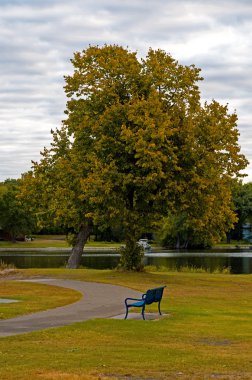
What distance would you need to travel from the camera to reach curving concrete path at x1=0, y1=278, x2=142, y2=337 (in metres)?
19.0

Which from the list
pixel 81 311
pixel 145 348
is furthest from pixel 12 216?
pixel 145 348

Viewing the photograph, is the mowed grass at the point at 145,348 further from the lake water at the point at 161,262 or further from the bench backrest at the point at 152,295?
the lake water at the point at 161,262

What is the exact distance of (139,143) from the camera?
36.4m

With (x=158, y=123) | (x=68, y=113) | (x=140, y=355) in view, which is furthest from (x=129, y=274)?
(x=140, y=355)

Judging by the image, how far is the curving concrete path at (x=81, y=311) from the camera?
62.4 feet

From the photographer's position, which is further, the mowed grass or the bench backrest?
the bench backrest

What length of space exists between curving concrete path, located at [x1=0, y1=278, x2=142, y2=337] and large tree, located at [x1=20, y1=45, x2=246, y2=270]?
778cm

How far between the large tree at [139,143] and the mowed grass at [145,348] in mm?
13400

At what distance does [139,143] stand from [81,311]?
15.3 meters

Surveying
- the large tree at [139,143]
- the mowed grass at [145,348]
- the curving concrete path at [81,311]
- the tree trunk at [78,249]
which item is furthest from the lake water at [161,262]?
the mowed grass at [145,348]

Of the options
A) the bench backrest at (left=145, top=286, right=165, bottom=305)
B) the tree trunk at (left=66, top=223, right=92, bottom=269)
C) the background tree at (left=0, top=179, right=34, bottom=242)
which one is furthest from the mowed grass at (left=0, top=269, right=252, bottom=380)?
the background tree at (left=0, top=179, right=34, bottom=242)

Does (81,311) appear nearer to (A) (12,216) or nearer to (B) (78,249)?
(B) (78,249)

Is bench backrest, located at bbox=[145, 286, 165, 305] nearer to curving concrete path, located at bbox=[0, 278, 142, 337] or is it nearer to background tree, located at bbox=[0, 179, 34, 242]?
curving concrete path, located at bbox=[0, 278, 142, 337]

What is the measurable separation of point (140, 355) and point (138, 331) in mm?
4092
